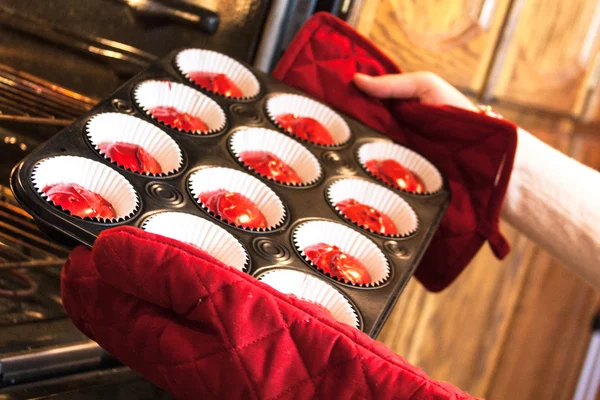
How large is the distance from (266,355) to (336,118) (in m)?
0.64

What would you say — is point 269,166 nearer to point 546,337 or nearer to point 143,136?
point 143,136

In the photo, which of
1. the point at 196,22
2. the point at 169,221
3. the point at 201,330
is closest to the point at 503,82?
the point at 196,22

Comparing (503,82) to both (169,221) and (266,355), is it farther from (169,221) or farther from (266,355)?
(266,355)

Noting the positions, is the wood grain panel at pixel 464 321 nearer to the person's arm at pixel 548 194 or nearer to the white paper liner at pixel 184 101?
the person's arm at pixel 548 194

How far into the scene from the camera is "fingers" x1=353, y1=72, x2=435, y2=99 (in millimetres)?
1232

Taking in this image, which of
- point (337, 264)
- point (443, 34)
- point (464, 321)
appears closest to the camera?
point (337, 264)

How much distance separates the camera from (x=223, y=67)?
1.19 m

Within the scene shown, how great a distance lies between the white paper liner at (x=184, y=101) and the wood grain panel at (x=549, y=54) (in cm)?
110

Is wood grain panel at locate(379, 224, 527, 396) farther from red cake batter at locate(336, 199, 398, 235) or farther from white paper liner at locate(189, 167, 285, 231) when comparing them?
white paper liner at locate(189, 167, 285, 231)

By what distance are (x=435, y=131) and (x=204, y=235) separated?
0.51 m

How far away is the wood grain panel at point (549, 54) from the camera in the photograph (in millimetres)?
1951

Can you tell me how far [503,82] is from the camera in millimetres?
1998

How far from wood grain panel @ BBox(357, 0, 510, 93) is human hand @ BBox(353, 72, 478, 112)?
14.1 inches

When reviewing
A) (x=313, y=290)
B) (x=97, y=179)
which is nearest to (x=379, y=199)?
(x=313, y=290)
